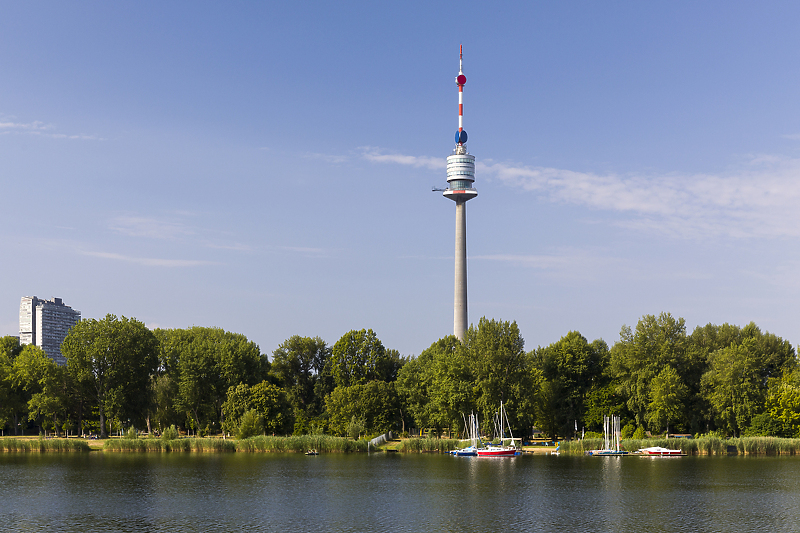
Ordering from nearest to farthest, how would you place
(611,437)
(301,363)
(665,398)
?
(665,398) < (611,437) < (301,363)

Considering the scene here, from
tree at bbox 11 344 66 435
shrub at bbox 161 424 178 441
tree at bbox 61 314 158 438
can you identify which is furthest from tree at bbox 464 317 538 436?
tree at bbox 11 344 66 435

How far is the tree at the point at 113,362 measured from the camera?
13238cm

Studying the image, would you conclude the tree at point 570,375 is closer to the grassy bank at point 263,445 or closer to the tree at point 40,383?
the grassy bank at point 263,445

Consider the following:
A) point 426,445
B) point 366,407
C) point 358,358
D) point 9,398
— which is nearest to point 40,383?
point 9,398

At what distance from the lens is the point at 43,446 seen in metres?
119

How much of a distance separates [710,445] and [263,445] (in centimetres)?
6717

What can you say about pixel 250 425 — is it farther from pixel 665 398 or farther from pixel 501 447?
pixel 665 398

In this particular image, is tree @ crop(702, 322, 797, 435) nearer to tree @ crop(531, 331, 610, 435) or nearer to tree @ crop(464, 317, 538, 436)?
tree @ crop(531, 331, 610, 435)

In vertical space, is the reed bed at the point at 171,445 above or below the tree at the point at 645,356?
below

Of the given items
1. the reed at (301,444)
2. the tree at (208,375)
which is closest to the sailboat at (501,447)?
the reed at (301,444)

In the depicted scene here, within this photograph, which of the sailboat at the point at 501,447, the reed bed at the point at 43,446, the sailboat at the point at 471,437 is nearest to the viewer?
the sailboat at the point at 501,447

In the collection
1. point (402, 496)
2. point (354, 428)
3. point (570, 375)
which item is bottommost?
point (354, 428)

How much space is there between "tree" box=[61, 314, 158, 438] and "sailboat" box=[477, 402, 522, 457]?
6450cm

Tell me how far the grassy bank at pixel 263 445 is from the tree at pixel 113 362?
1595cm
